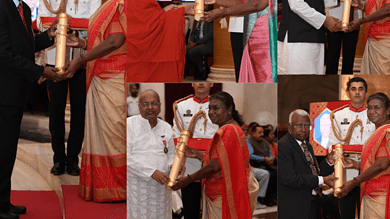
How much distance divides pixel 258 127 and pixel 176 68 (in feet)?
1.68

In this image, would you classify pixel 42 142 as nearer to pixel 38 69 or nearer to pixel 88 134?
pixel 88 134

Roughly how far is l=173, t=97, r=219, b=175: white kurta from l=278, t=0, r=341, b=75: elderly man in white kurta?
1.60 feet

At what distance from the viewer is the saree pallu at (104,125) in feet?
9.86

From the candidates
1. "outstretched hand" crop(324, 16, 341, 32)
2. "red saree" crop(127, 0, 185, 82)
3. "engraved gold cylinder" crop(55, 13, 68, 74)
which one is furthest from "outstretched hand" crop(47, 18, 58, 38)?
"outstretched hand" crop(324, 16, 341, 32)

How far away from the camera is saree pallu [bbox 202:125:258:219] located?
2.36 m

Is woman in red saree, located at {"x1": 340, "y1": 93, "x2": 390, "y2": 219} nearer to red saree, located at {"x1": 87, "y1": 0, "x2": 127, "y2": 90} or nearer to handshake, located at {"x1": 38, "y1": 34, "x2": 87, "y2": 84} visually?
red saree, located at {"x1": 87, "y1": 0, "x2": 127, "y2": 90}

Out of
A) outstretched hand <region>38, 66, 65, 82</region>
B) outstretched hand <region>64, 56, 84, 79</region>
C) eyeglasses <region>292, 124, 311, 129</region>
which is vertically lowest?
eyeglasses <region>292, 124, 311, 129</region>

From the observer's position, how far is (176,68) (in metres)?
2.40

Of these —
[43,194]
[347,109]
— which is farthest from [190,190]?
[43,194]

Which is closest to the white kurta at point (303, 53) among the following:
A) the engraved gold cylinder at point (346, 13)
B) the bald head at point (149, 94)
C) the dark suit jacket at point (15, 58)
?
the engraved gold cylinder at point (346, 13)

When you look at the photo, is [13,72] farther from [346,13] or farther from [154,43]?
[346,13]

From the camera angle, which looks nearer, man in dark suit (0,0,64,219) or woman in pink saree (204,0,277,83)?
woman in pink saree (204,0,277,83)

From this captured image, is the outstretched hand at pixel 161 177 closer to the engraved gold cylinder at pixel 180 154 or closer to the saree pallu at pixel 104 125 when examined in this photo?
the engraved gold cylinder at pixel 180 154

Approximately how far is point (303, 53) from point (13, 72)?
1783 mm
